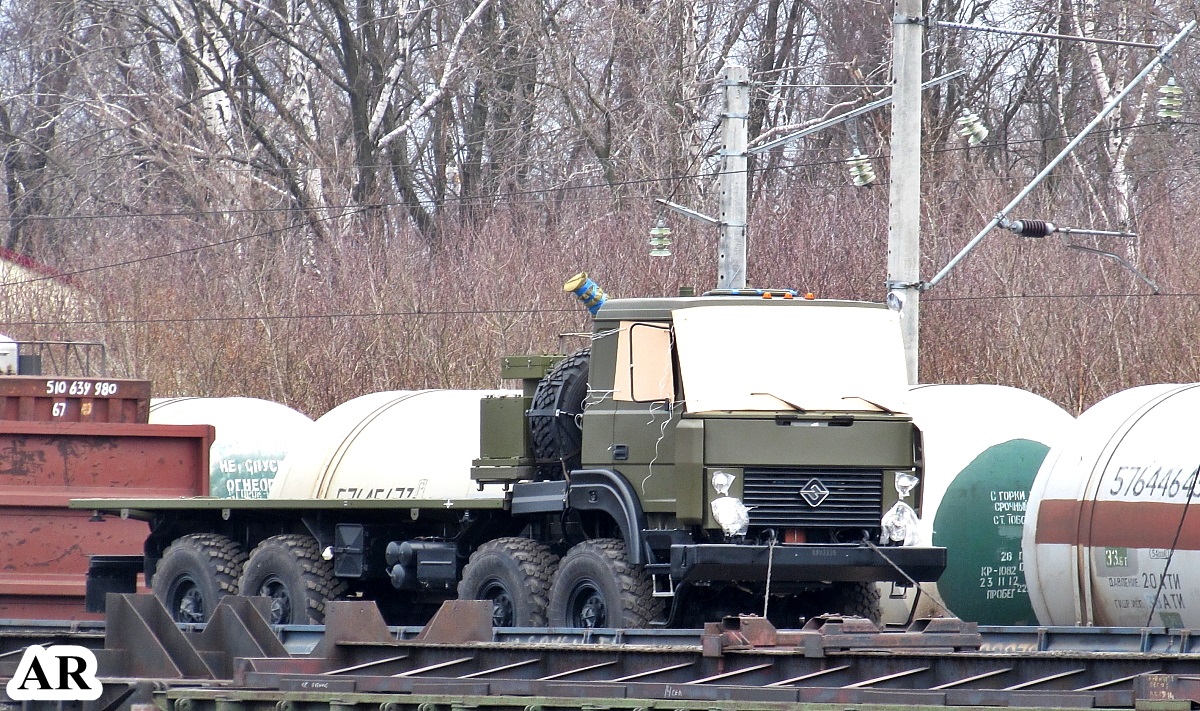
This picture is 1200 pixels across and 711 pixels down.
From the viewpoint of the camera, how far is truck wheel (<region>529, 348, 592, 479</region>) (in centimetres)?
1305

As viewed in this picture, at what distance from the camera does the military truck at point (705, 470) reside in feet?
38.4

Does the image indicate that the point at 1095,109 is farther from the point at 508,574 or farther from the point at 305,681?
the point at 305,681

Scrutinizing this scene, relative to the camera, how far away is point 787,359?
475 inches

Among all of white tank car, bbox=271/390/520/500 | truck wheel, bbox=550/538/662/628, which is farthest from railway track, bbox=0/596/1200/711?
white tank car, bbox=271/390/520/500

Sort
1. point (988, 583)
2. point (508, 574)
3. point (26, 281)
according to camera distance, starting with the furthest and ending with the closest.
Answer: point (26, 281) → point (988, 583) → point (508, 574)

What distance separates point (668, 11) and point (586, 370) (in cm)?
2249

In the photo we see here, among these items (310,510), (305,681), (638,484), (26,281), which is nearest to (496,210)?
(26,281)

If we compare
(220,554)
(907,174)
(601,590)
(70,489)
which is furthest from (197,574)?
(907,174)

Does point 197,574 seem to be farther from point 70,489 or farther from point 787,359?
point 787,359

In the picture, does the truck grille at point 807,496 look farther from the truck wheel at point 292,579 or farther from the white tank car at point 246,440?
the white tank car at point 246,440

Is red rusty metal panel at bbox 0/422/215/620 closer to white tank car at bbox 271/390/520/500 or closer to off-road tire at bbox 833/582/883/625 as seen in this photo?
white tank car at bbox 271/390/520/500

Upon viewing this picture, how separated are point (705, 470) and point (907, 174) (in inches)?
251

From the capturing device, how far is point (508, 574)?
1298cm

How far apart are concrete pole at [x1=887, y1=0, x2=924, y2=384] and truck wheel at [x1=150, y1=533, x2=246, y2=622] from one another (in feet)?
21.3
